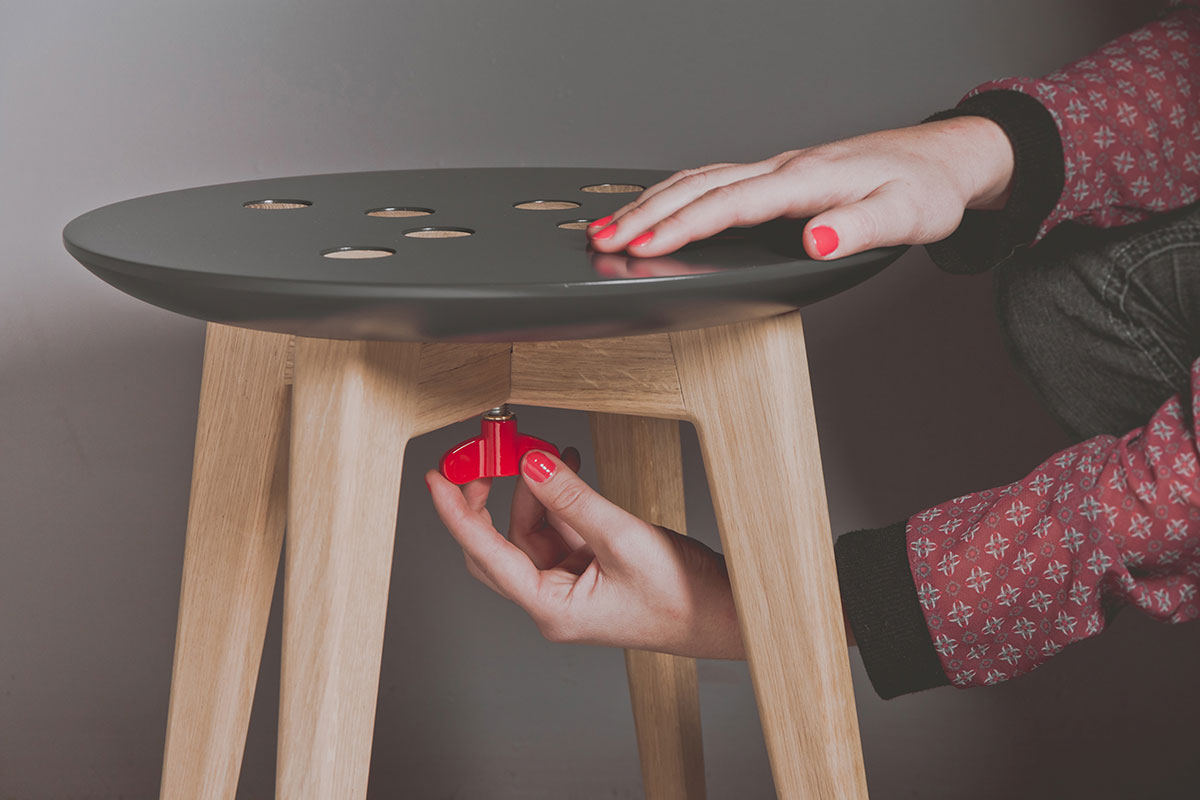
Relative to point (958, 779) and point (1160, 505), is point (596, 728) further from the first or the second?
point (1160, 505)

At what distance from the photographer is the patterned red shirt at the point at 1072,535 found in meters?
0.58

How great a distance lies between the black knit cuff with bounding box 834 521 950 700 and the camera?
24.3 inches

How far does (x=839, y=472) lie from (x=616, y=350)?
1.90ft

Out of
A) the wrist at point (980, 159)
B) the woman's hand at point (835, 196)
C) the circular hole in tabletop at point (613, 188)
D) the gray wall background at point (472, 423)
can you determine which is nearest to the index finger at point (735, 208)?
the woman's hand at point (835, 196)

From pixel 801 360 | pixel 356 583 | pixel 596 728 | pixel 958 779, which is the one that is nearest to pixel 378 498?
pixel 356 583

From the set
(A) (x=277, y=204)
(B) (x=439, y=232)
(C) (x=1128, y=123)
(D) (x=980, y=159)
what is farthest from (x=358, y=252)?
(C) (x=1128, y=123)

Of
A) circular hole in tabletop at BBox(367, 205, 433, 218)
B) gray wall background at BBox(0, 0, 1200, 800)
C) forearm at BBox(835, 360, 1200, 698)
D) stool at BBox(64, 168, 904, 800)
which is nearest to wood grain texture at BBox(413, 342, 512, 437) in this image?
stool at BBox(64, 168, 904, 800)

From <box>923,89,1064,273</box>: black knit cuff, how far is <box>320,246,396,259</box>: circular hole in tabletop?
0.98 ft

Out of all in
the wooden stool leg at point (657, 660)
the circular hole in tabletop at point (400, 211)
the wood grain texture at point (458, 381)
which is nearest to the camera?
the wood grain texture at point (458, 381)

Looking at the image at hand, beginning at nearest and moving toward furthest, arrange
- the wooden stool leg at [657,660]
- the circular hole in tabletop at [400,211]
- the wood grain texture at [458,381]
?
1. the wood grain texture at [458,381]
2. the circular hole in tabletop at [400,211]
3. the wooden stool leg at [657,660]

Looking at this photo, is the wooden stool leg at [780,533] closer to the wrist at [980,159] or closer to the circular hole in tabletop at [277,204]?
the wrist at [980,159]

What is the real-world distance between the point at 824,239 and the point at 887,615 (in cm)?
22

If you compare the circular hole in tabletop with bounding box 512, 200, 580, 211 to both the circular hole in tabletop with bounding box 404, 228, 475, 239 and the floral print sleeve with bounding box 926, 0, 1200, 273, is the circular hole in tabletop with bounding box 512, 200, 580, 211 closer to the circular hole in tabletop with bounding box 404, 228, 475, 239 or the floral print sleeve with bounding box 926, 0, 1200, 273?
the circular hole in tabletop with bounding box 404, 228, 475, 239

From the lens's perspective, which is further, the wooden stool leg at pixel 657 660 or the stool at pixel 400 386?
the wooden stool leg at pixel 657 660
